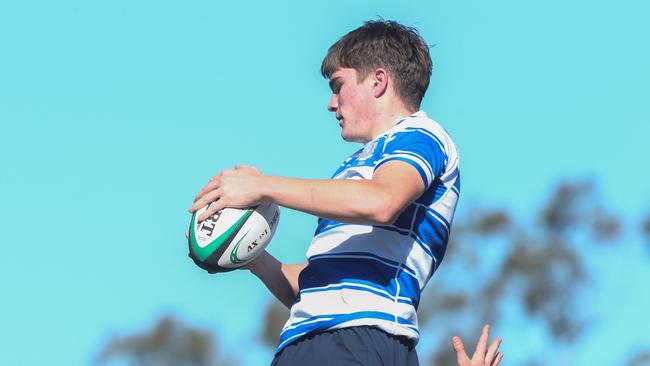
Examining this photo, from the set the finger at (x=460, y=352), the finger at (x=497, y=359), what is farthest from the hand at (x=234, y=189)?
the finger at (x=497, y=359)

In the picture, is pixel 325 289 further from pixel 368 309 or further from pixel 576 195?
pixel 576 195

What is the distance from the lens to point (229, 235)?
6172 mm

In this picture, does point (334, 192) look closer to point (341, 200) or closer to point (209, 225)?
point (341, 200)

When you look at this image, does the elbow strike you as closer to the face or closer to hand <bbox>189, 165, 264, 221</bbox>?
hand <bbox>189, 165, 264, 221</bbox>

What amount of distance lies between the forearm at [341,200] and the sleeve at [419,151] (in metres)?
0.25

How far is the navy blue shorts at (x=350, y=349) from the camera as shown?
606cm

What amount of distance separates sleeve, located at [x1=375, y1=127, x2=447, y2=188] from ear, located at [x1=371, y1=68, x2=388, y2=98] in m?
0.33

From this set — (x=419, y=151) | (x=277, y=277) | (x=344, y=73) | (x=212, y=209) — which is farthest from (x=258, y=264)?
(x=419, y=151)

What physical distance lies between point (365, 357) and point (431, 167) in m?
0.86

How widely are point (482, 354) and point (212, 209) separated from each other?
4.83 ft

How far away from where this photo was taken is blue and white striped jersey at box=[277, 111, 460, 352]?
20.1 feet

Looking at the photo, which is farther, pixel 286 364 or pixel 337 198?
pixel 286 364

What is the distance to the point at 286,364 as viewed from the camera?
6.21 metres

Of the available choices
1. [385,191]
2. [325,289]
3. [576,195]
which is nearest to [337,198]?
[385,191]
